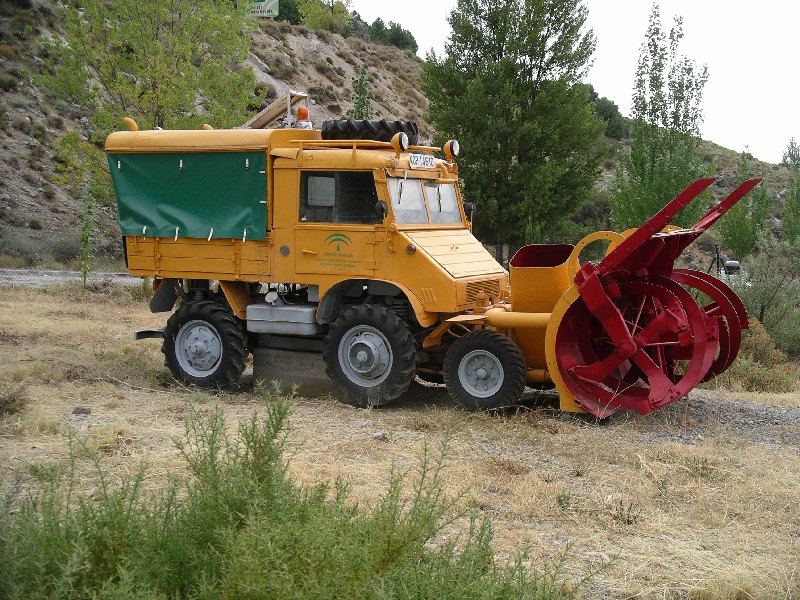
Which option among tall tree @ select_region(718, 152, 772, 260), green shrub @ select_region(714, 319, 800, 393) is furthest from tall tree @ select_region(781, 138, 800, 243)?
green shrub @ select_region(714, 319, 800, 393)

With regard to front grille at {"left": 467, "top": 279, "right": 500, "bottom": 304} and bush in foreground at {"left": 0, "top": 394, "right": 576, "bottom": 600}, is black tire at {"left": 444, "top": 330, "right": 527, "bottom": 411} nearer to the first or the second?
front grille at {"left": 467, "top": 279, "right": 500, "bottom": 304}

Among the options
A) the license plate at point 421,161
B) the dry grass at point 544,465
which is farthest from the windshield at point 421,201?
the dry grass at point 544,465

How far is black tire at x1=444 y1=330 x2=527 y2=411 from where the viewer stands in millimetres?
9562

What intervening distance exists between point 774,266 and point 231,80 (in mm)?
12446

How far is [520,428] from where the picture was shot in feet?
29.3

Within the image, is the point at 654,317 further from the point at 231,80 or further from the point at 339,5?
the point at 339,5

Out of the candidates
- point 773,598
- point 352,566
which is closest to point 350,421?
point 773,598

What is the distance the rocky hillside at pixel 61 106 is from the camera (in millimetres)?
31766

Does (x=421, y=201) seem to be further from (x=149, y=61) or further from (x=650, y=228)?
(x=149, y=61)

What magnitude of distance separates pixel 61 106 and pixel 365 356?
33.8 m

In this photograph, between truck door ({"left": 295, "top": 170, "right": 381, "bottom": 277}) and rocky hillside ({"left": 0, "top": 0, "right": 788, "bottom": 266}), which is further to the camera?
rocky hillside ({"left": 0, "top": 0, "right": 788, "bottom": 266})

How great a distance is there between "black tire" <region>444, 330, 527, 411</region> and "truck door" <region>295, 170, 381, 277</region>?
1.32 meters

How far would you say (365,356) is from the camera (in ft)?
33.5

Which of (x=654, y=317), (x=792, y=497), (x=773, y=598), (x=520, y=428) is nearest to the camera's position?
(x=773, y=598)
